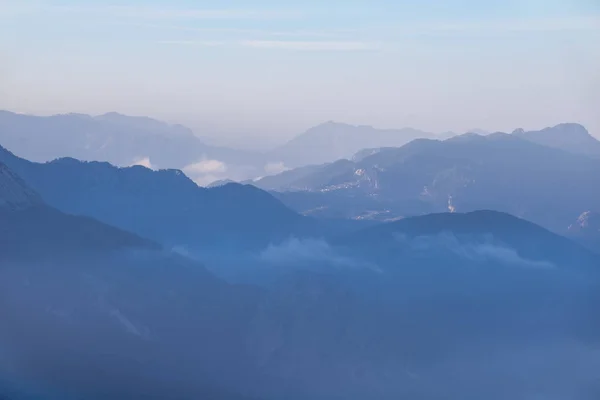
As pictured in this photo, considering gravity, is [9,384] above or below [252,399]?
below

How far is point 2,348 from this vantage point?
571ft

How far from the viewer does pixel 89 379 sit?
174500 mm

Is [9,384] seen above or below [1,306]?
below

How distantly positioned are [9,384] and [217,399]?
123ft

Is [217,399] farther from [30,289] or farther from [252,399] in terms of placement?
[30,289]

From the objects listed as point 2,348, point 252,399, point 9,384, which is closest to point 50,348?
point 2,348

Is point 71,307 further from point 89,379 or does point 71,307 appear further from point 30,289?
point 89,379

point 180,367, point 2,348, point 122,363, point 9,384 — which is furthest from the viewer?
point 180,367

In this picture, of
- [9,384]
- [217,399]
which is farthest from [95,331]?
[9,384]

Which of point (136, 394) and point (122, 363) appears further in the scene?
point (122, 363)

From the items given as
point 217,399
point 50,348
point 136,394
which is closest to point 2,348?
point 50,348

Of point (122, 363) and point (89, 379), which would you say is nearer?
point (89, 379)

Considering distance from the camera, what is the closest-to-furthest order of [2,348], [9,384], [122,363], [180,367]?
[9,384], [2,348], [122,363], [180,367]

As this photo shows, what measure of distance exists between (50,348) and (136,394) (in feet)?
47.4
